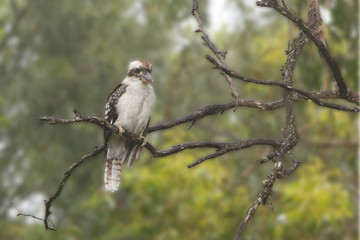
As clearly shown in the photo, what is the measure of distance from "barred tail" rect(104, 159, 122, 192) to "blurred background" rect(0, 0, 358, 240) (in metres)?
3.94

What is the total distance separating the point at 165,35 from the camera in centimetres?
1485

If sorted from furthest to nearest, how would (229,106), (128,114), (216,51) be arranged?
(128,114) < (216,51) < (229,106)

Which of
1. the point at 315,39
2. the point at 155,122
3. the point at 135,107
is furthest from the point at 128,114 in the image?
the point at 155,122

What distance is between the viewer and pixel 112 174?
17.8 ft

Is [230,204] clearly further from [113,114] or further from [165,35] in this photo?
[165,35]

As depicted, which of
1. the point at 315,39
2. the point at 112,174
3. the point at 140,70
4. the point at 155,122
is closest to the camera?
the point at 315,39

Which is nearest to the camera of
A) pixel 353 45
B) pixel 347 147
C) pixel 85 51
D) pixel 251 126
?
pixel 353 45

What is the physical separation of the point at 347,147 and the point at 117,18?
5.87 meters

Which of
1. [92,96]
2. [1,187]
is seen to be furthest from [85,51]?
[1,187]

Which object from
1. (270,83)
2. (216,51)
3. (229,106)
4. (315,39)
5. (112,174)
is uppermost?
(112,174)

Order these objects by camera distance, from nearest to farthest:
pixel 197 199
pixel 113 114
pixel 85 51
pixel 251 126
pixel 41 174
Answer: pixel 113 114, pixel 197 199, pixel 251 126, pixel 41 174, pixel 85 51

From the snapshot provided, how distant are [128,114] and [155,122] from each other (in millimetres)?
7313

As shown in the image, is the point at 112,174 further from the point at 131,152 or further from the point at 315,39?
the point at 315,39

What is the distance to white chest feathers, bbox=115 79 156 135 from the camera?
5262mm
